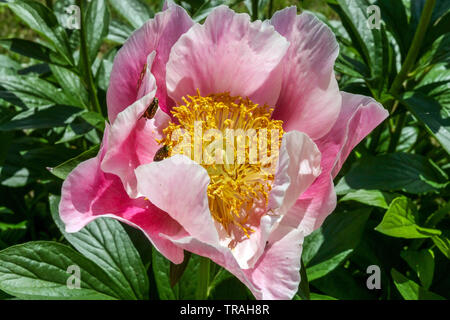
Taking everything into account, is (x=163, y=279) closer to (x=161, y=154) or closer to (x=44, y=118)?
(x=161, y=154)

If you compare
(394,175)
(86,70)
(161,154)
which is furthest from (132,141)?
(394,175)

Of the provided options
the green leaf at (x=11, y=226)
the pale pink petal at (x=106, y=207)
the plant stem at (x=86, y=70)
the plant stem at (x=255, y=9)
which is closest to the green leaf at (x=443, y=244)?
the pale pink petal at (x=106, y=207)

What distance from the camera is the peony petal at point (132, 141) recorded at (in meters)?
1.00

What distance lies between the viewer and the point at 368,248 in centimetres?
154

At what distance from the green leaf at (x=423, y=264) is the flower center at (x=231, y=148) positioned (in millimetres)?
476

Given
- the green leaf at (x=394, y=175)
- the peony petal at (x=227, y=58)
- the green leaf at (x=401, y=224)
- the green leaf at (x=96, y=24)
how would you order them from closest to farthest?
the peony petal at (x=227, y=58), the green leaf at (x=401, y=224), the green leaf at (x=394, y=175), the green leaf at (x=96, y=24)

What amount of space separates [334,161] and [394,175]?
0.43 metres

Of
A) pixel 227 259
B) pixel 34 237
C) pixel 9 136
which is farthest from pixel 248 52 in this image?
pixel 34 237

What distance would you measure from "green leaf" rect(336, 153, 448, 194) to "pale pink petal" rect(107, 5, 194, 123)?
0.56 metres

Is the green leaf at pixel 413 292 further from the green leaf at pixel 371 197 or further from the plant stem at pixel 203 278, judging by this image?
the plant stem at pixel 203 278

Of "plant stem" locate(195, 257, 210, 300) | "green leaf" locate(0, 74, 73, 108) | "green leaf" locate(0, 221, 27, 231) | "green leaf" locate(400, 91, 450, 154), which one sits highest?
"green leaf" locate(0, 74, 73, 108)

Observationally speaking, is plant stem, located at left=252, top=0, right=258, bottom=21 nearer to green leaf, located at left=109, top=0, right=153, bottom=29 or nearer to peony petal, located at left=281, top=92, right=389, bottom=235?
green leaf, located at left=109, top=0, right=153, bottom=29

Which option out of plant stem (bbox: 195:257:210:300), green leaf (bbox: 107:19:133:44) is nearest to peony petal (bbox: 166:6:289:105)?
plant stem (bbox: 195:257:210:300)

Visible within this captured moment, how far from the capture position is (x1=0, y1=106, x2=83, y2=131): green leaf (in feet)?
4.81
